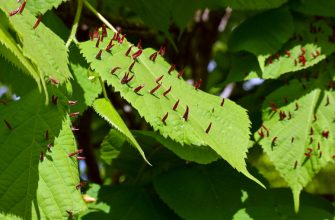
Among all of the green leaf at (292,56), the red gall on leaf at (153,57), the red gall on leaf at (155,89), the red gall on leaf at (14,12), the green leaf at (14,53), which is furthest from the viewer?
the green leaf at (292,56)

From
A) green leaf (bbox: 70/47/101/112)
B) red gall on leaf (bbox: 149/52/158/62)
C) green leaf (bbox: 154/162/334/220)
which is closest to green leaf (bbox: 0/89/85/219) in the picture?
green leaf (bbox: 70/47/101/112)

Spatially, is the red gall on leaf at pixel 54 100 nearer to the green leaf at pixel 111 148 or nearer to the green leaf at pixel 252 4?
the green leaf at pixel 111 148

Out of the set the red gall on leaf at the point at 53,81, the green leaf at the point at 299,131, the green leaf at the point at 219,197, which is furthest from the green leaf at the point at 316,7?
the red gall on leaf at the point at 53,81

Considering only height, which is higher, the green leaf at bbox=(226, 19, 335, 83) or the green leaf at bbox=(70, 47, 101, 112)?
the green leaf at bbox=(70, 47, 101, 112)

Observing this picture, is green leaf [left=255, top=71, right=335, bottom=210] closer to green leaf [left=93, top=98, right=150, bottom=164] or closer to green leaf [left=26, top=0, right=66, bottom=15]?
green leaf [left=93, top=98, right=150, bottom=164]

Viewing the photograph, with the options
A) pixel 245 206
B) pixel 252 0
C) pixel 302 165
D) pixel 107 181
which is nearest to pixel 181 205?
pixel 245 206
